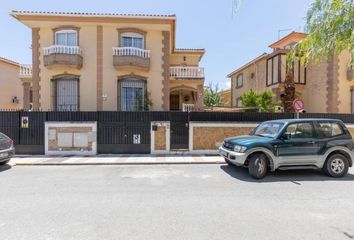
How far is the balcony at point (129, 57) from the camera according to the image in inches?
634

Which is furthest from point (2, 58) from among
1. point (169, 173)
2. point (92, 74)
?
point (169, 173)

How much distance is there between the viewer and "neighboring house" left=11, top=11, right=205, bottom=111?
53.3 ft

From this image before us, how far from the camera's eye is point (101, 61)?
54.7 feet

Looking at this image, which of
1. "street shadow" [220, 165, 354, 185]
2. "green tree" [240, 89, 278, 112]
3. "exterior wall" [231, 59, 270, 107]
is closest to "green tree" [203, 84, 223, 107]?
"exterior wall" [231, 59, 270, 107]

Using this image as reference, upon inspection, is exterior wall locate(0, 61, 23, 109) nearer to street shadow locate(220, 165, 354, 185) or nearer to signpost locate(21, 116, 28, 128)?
signpost locate(21, 116, 28, 128)

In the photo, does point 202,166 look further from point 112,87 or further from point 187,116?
point 112,87

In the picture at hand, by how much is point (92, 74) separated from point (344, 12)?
1487 centimetres

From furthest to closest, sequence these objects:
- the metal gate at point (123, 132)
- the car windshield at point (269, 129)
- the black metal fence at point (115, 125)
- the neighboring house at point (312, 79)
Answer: the neighboring house at point (312, 79) < the metal gate at point (123, 132) < the black metal fence at point (115, 125) < the car windshield at point (269, 129)

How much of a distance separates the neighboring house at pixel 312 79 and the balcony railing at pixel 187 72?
6.52 metres

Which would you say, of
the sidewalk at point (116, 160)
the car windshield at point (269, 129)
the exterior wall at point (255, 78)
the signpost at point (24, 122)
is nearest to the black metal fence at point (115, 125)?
the signpost at point (24, 122)

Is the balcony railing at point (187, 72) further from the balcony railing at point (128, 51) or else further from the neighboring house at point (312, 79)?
the neighboring house at point (312, 79)

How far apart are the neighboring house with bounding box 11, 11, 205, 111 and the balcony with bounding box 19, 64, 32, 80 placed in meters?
1.13

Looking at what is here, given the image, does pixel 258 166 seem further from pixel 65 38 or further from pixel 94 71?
pixel 65 38

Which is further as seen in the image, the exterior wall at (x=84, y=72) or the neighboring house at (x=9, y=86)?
the neighboring house at (x=9, y=86)
